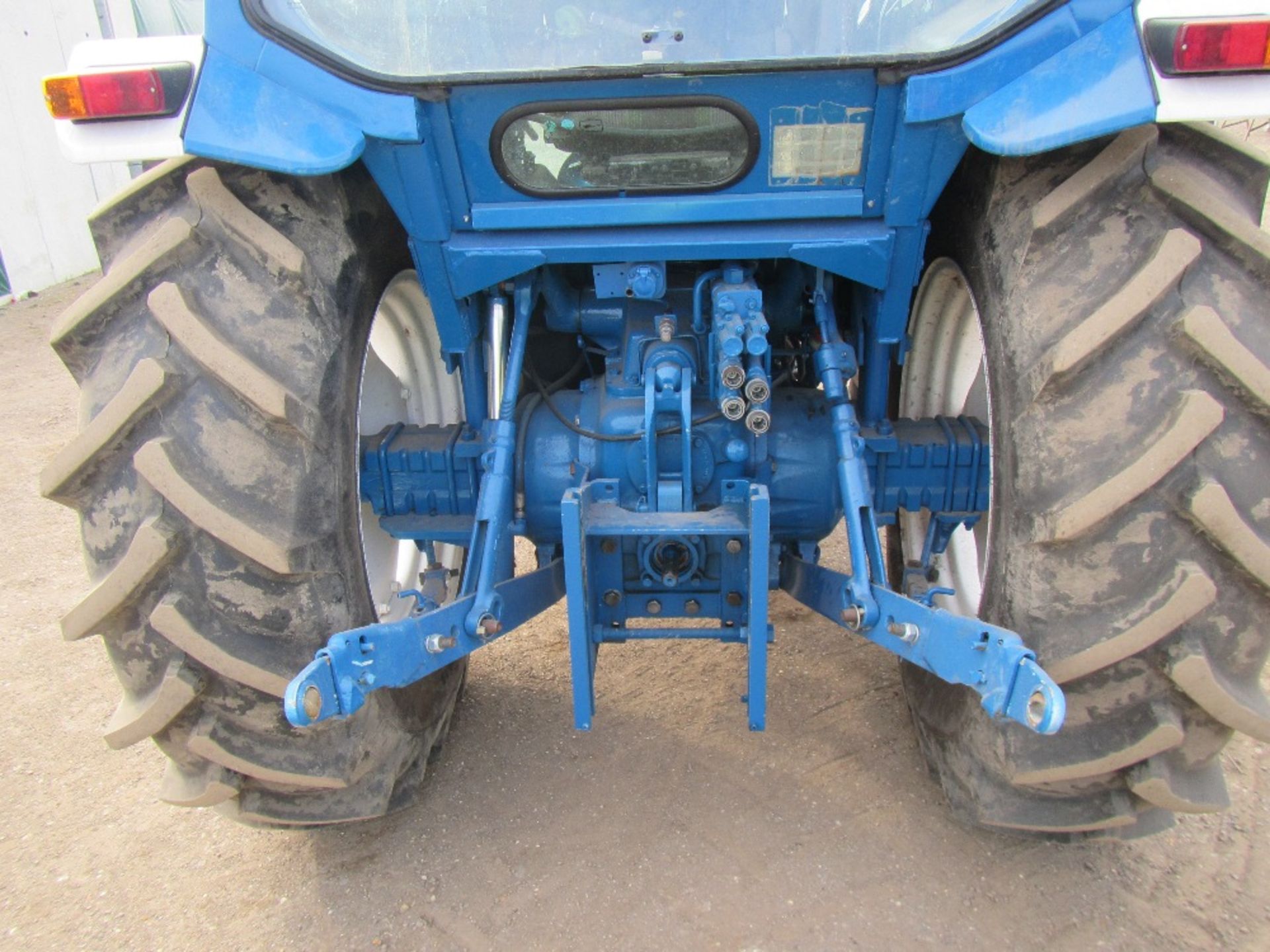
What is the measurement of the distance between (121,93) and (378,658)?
107 centimetres

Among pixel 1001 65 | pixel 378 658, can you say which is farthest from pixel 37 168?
pixel 1001 65

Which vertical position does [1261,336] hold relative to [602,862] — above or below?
above

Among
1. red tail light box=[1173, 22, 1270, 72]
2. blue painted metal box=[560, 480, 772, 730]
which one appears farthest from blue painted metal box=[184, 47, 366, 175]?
red tail light box=[1173, 22, 1270, 72]

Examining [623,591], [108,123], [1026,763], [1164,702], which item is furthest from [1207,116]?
[108,123]

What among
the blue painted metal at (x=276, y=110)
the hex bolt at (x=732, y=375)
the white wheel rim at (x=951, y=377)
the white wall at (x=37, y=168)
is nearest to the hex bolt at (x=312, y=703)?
the blue painted metal at (x=276, y=110)

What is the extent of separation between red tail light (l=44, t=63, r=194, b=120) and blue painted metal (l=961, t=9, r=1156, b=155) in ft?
4.45

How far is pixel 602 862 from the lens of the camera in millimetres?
2211

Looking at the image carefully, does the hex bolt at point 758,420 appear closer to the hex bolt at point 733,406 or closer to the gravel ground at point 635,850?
the hex bolt at point 733,406

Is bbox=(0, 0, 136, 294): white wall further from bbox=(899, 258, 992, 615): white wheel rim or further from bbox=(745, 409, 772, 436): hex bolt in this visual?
bbox=(745, 409, 772, 436): hex bolt

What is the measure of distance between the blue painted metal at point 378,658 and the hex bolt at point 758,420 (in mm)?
600

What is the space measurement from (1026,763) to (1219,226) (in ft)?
3.21

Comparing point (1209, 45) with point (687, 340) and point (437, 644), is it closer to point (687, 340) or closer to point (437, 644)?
point (687, 340)

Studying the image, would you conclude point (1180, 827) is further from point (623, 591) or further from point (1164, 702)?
point (623, 591)

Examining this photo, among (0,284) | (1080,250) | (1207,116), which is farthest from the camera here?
(0,284)
